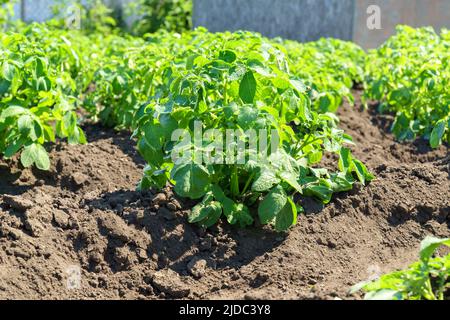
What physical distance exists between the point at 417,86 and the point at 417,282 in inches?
117

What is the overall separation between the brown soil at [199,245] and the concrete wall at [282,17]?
5.80 metres

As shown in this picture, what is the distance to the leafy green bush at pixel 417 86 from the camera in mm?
4863

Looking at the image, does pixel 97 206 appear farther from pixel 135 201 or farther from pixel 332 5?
pixel 332 5

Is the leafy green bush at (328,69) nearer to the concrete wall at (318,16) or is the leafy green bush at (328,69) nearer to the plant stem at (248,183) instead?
the plant stem at (248,183)

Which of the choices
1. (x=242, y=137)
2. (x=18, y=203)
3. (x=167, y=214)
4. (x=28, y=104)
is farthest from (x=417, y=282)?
(x=28, y=104)

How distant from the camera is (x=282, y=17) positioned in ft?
32.3

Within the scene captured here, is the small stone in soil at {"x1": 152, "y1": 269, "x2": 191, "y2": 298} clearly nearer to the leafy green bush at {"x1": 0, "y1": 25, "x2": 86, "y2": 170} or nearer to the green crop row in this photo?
the green crop row

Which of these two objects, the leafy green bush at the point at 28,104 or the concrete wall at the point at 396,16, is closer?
the leafy green bush at the point at 28,104

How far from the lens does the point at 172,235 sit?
3.41 meters

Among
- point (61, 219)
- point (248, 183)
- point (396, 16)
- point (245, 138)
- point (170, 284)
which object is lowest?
point (170, 284)

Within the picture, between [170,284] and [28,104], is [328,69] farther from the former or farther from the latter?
[170,284]

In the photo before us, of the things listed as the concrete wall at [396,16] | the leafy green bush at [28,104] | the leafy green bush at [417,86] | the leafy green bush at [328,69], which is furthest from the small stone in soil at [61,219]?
the concrete wall at [396,16]

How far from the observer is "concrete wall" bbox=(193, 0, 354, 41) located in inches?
375

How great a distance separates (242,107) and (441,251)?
3.57ft
